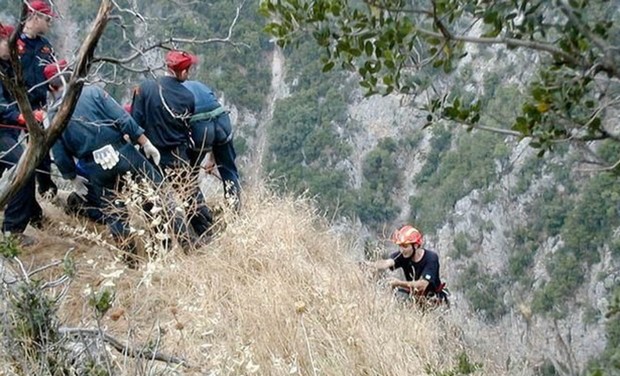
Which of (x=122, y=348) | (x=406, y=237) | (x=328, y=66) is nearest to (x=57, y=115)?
(x=122, y=348)

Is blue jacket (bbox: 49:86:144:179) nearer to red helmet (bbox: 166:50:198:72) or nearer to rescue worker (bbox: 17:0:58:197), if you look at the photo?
rescue worker (bbox: 17:0:58:197)

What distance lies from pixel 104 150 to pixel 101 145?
4 cm

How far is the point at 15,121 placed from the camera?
20.3 ft

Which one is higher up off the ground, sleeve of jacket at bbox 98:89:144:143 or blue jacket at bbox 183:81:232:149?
sleeve of jacket at bbox 98:89:144:143

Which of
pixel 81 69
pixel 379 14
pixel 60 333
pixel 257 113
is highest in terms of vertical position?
pixel 379 14

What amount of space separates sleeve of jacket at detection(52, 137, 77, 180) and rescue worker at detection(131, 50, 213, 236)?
0.62 metres

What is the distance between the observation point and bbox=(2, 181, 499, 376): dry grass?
4.40m

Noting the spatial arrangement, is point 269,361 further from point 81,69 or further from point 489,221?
point 489,221

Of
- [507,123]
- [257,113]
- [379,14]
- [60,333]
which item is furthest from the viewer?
[257,113]

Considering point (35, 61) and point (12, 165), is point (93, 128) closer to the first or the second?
point (12, 165)

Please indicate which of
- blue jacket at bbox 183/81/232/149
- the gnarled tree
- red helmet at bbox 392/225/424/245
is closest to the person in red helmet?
red helmet at bbox 392/225/424/245

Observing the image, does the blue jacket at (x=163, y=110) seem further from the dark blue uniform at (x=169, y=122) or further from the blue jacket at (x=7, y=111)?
the blue jacket at (x=7, y=111)

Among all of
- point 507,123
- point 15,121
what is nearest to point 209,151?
point 15,121

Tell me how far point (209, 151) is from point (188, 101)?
51 centimetres
